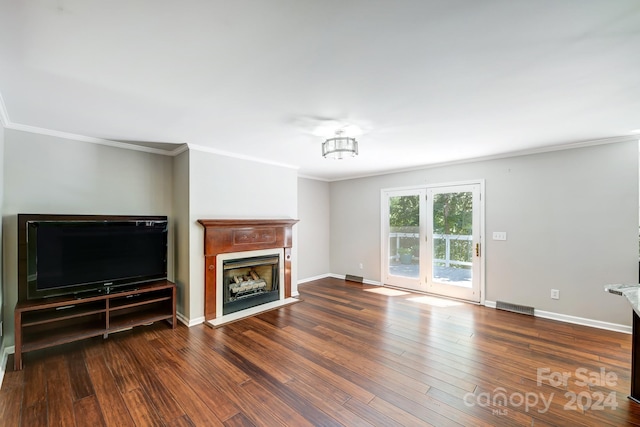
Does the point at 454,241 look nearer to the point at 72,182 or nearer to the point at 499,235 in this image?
the point at 499,235

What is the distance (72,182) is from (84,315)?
156 cm

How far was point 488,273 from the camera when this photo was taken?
4223mm

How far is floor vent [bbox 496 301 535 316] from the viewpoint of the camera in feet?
12.6

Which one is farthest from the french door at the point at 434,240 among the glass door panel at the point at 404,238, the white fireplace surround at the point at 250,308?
the white fireplace surround at the point at 250,308

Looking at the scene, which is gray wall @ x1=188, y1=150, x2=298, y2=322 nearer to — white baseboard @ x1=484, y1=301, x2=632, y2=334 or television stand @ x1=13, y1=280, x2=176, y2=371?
television stand @ x1=13, y1=280, x2=176, y2=371

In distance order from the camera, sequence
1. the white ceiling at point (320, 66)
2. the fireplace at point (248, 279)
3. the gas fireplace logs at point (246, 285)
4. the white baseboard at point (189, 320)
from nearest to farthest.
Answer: the white ceiling at point (320, 66)
the white baseboard at point (189, 320)
the fireplace at point (248, 279)
the gas fireplace logs at point (246, 285)

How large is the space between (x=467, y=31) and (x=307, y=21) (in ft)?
2.79

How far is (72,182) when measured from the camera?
309cm

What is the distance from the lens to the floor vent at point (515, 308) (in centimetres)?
384

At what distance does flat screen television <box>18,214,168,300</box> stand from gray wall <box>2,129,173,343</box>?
0.85 feet

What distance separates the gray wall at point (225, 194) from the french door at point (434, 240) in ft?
7.09

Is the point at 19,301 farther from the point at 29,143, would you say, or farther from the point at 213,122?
the point at 213,122

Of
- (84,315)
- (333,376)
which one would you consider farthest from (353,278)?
(84,315)

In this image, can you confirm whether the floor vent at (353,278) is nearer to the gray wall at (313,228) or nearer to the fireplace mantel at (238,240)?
the gray wall at (313,228)
